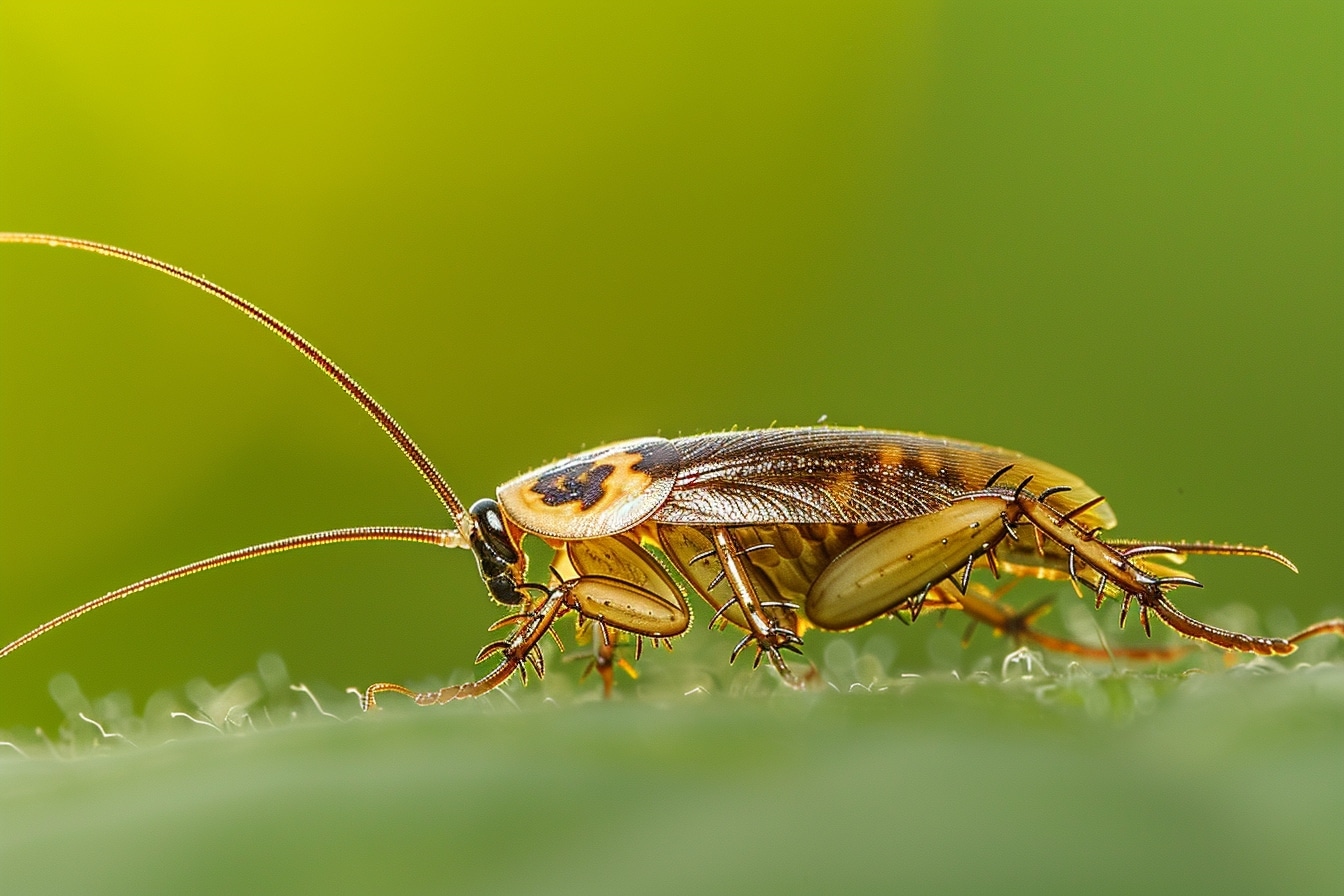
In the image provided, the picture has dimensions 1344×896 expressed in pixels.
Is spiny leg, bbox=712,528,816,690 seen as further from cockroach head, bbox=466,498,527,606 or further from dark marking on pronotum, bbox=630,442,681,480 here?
cockroach head, bbox=466,498,527,606

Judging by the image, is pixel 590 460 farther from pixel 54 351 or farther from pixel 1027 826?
pixel 54 351

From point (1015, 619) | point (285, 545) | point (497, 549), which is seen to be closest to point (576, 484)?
point (497, 549)

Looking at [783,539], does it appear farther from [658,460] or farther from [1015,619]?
[1015,619]

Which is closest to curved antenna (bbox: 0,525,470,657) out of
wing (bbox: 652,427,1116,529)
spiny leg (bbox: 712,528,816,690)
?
wing (bbox: 652,427,1116,529)

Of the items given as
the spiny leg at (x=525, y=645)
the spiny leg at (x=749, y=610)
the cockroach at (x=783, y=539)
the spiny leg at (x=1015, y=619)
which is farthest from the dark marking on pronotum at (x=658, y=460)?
the spiny leg at (x=1015, y=619)

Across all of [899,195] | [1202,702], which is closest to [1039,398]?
[899,195]
